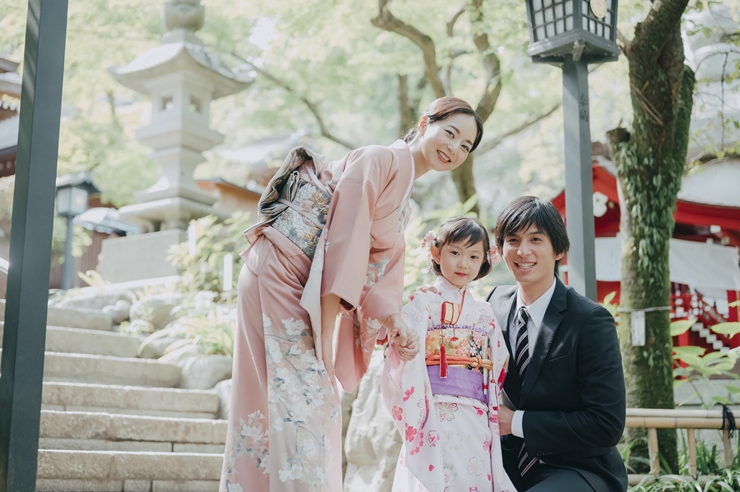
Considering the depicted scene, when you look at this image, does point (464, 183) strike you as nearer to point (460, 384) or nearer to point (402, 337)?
point (460, 384)

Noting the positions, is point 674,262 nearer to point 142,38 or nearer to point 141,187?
point 142,38

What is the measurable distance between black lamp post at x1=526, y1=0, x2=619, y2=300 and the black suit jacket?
1.20 metres

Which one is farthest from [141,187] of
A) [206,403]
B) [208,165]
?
[206,403]

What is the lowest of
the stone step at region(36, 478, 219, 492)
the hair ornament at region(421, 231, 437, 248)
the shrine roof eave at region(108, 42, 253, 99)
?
the stone step at region(36, 478, 219, 492)

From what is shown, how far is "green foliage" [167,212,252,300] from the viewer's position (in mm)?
8008

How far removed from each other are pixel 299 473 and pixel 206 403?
3.31 meters

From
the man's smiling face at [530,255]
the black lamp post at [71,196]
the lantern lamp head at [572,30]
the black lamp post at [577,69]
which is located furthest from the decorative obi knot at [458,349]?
the black lamp post at [71,196]

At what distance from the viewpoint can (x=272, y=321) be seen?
100.0 inches

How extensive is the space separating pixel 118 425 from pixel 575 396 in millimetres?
3230

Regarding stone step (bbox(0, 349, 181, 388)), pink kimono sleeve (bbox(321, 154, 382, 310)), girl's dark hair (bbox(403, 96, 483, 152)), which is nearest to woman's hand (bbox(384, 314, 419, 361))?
pink kimono sleeve (bbox(321, 154, 382, 310))

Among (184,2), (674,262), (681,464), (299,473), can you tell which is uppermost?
(184,2)

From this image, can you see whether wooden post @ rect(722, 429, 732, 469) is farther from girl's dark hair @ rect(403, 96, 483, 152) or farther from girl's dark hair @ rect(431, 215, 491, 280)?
girl's dark hair @ rect(403, 96, 483, 152)

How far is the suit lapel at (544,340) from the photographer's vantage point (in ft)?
9.02

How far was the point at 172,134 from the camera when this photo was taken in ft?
30.6
